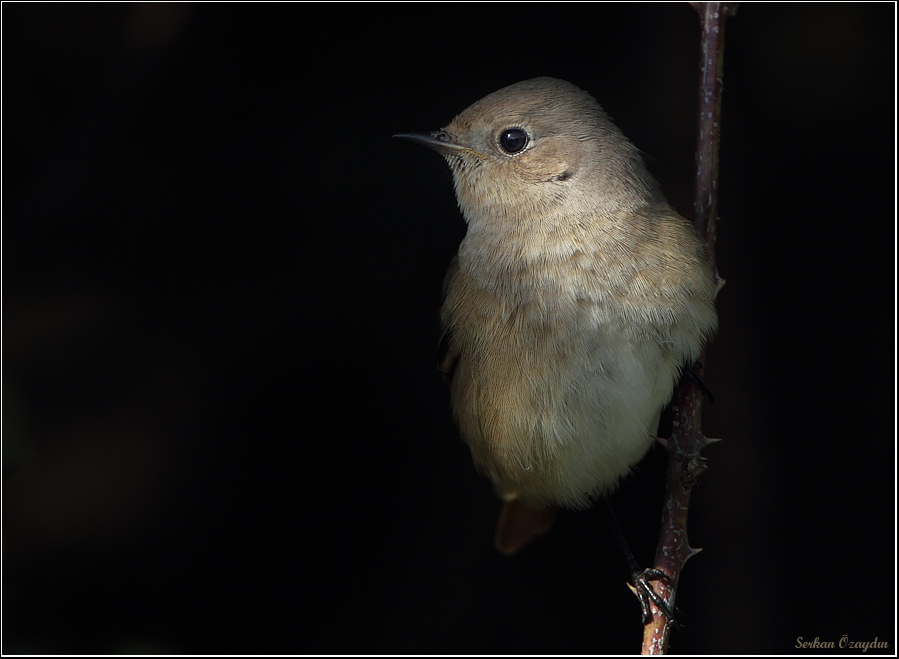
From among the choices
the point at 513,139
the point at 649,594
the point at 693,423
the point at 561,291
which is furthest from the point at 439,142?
the point at 649,594

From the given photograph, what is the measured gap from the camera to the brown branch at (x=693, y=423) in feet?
7.32

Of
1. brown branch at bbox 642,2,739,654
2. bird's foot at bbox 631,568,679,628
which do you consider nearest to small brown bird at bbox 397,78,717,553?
brown branch at bbox 642,2,739,654

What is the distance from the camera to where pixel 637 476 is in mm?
3990

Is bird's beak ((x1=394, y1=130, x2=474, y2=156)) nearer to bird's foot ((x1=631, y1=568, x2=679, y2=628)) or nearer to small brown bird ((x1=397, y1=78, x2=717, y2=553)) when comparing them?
small brown bird ((x1=397, y1=78, x2=717, y2=553))

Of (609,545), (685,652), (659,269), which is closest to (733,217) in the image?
(659,269)

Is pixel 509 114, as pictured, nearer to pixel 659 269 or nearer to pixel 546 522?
pixel 659 269

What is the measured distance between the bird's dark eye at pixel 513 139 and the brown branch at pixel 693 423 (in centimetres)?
56

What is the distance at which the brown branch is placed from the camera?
87.8 inches

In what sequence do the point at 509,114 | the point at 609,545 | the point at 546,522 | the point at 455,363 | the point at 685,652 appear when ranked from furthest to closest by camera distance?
the point at 609,545 < the point at 685,652 < the point at 546,522 < the point at 455,363 < the point at 509,114

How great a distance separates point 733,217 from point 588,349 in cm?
167

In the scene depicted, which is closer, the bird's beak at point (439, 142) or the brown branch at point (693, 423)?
the brown branch at point (693, 423)

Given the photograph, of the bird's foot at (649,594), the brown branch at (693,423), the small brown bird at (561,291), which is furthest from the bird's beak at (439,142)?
the bird's foot at (649,594)

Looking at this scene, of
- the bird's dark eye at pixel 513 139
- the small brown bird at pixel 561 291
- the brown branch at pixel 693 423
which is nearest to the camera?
the brown branch at pixel 693 423

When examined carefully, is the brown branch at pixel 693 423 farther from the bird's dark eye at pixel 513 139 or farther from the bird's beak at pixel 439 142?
the bird's beak at pixel 439 142
